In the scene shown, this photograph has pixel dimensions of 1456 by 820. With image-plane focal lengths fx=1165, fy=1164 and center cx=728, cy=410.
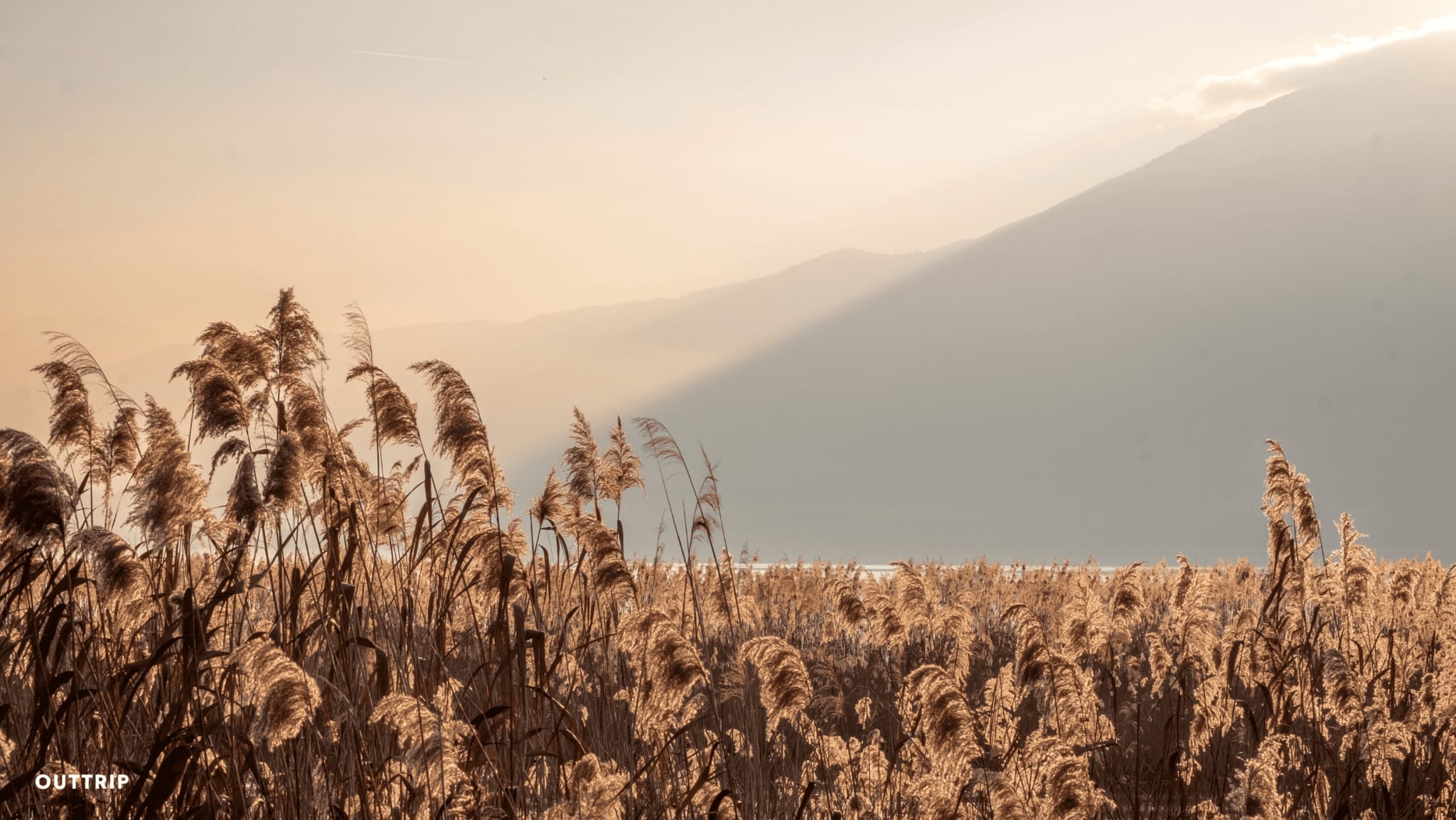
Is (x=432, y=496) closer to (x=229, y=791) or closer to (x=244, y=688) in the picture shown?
(x=244, y=688)

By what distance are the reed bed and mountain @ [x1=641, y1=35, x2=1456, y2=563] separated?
145 metres

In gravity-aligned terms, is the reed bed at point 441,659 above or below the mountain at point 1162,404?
below

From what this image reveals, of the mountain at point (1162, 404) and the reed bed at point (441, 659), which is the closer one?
the reed bed at point (441, 659)

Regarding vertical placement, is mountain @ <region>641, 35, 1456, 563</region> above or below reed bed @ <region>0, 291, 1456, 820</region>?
above

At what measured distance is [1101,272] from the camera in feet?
638

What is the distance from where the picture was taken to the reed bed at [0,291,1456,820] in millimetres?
3783

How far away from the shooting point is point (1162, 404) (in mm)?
168875

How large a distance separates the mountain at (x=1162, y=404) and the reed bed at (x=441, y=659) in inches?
5722

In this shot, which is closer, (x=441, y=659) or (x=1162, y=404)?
(x=441, y=659)

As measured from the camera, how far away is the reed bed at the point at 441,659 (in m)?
3.78

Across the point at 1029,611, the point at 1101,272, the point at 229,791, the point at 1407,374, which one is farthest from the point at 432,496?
the point at 1101,272

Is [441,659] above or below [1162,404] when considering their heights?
below

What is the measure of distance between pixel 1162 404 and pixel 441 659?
17671 centimetres

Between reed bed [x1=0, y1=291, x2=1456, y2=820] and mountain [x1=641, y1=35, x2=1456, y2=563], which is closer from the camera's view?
reed bed [x1=0, y1=291, x2=1456, y2=820]
